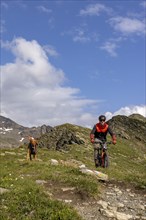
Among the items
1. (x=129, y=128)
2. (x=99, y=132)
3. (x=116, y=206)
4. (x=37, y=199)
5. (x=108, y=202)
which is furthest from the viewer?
(x=129, y=128)

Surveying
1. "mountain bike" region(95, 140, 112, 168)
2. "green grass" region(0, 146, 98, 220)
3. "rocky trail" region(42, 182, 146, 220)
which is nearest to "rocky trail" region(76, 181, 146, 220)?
"rocky trail" region(42, 182, 146, 220)

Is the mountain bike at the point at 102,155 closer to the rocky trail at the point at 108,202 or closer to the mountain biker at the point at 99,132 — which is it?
the mountain biker at the point at 99,132

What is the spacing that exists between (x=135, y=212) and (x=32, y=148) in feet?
77.2

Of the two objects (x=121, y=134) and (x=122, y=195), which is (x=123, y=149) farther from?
(x=122, y=195)

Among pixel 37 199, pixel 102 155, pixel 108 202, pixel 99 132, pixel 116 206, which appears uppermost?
pixel 99 132

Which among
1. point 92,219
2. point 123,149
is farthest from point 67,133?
point 92,219

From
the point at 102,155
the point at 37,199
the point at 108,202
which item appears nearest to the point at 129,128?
the point at 102,155

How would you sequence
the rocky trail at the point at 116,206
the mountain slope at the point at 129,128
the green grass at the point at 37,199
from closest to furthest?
the green grass at the point at 37,199, the rocky trail at the point at 116,206, the mountain slope at the point at 129,128

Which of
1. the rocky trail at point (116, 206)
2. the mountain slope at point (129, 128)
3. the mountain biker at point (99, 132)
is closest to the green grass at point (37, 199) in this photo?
the rocky trail at point (116, 206)

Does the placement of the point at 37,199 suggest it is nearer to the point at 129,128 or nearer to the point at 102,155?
the point at 102,155

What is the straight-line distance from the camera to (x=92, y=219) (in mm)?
12594

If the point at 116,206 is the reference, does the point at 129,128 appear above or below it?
above

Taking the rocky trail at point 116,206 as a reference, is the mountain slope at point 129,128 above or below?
above

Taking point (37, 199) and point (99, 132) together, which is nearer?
point (37, 199)
